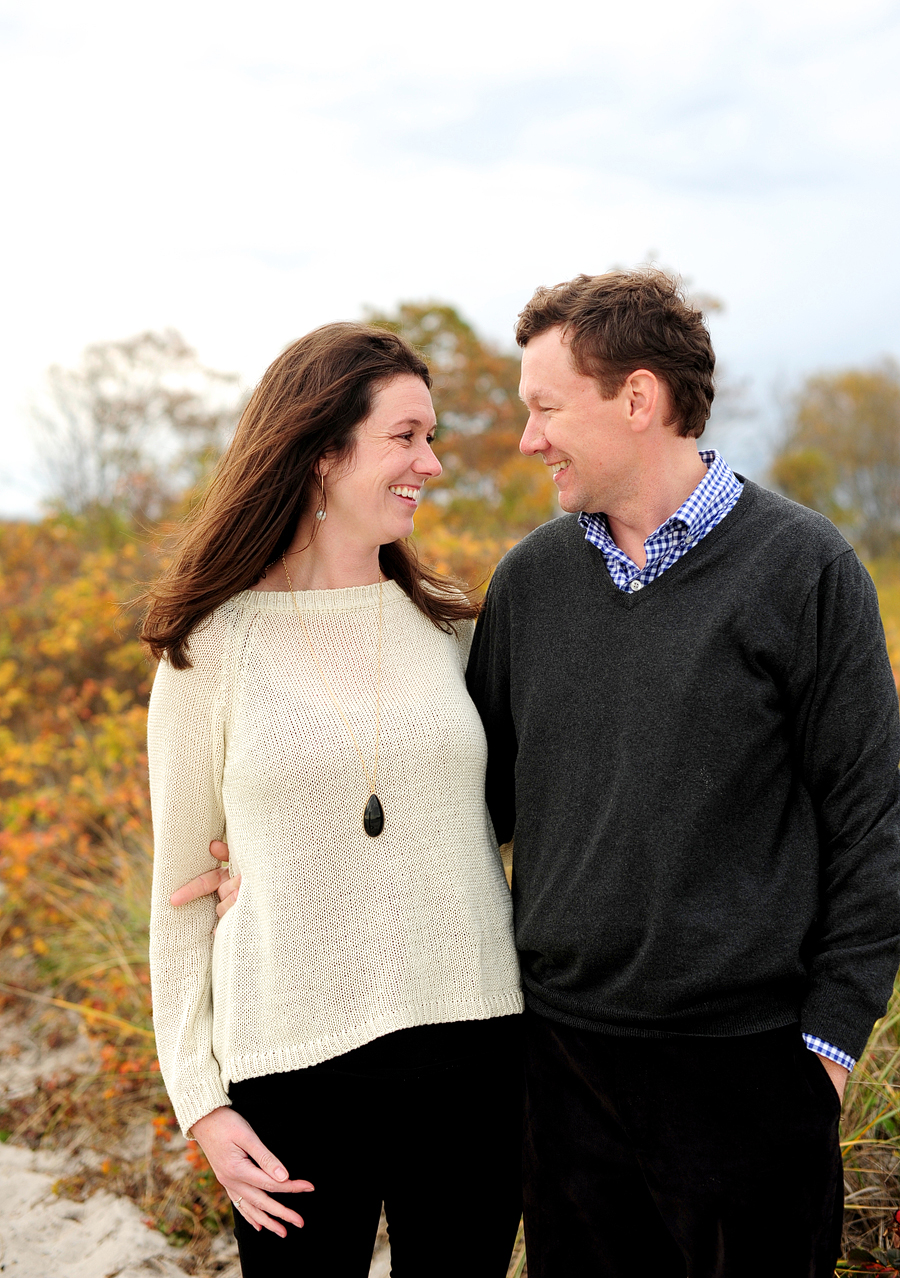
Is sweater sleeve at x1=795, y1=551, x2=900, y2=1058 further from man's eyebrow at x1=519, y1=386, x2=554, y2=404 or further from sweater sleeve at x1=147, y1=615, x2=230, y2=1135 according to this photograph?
sweater sleeve at x1=147, y1=615, x2=230, y2=1135

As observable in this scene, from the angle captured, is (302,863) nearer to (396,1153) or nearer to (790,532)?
(396,1153)

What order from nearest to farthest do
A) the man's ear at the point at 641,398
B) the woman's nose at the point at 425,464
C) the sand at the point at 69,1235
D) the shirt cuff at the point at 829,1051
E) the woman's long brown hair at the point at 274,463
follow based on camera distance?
the shirt cuff at the point at 829,1051
the man's ear at the point at 641,398
the woman's long brown hair at the point at 274,463
the woman's nose at the point at 425,464
the sand at the point at 69,1235

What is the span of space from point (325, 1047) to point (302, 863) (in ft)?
1.15

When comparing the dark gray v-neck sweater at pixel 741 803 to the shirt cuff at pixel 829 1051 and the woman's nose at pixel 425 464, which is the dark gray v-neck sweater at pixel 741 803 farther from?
the woman's nose at pixel 425 464

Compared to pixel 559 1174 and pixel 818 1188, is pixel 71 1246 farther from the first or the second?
pixel 818 1188

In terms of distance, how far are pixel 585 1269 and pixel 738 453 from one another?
22.0 metres

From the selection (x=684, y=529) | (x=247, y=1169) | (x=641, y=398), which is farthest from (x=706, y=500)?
(x=247, y=1169)

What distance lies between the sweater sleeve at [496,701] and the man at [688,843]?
0.61ft

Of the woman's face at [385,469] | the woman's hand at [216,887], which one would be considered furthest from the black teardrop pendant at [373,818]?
the woman's face at [385,469]

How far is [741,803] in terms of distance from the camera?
178 centimetres

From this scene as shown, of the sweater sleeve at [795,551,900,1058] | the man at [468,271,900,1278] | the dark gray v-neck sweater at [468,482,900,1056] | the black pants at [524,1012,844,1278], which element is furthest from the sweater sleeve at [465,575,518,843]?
the sweater sleeve at [795,551,900,1058]

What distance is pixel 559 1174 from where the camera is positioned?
1.92 m

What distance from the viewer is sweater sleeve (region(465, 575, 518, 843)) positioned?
217 cm

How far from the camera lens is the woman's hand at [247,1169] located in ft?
6.00
